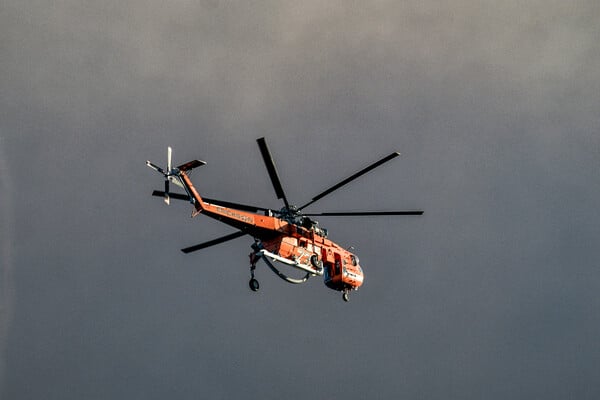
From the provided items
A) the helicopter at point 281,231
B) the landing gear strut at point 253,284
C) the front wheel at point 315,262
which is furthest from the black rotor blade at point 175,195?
A: the front wheel at point 315,262

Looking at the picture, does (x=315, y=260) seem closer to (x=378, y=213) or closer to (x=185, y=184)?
(x=378, y=213)

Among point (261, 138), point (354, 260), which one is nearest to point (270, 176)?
point (261, 138)

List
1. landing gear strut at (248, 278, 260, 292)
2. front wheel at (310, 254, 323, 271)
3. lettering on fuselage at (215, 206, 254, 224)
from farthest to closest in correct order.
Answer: front wheel at (310, 254, 323, 271)
landing gear strut at (248, 278, 260, 292)
lettering on fuselage at (215, 206, 254, 224)

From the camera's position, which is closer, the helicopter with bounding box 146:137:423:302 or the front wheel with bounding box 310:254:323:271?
the helicopter with bounding box 146:137:423:302

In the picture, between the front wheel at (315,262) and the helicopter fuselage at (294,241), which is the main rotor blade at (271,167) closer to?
the helicopter fuselage at (294,241)

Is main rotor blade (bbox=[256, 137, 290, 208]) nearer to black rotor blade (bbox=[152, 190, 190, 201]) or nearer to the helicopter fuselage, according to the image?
the helicopter fuselage

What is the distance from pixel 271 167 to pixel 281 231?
344 inches

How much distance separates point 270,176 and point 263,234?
270 inches

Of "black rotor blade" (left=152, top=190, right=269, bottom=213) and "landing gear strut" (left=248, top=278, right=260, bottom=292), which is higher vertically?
"black rotor blade" (left=152, top=190, right=269, bottom=213)

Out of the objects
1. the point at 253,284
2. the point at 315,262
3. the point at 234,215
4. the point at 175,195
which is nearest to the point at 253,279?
the point at 253,284

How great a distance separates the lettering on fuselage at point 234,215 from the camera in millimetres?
62597

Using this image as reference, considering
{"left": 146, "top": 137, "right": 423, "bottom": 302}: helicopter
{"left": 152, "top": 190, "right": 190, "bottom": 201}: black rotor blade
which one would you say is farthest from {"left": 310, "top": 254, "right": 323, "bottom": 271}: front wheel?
{"left": 152, "top": 190, "right": 190, "bottom": 201}: black rotor blade

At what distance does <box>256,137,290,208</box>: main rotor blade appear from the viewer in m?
57.7

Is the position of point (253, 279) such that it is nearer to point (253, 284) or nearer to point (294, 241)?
point (253, 284)
